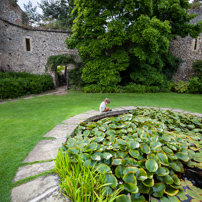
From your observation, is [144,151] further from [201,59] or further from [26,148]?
[201,59]

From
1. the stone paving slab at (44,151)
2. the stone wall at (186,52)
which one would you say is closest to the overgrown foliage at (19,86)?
the stone paving slab at (44,151)

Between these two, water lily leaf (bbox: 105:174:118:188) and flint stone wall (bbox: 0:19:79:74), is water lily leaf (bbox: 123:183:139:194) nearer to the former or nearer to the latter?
water lily leaf (bbox: 105:174:118:188)

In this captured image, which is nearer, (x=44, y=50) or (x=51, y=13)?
(x=44, y=50)

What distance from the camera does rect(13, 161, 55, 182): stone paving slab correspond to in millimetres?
1322

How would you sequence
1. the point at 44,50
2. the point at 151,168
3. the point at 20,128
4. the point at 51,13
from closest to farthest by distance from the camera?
the point at 151,168, the point at 20,128, the point at 44,50, the point at 51,13

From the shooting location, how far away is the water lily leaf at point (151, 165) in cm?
140

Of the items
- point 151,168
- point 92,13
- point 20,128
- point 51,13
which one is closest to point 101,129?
point 151,168

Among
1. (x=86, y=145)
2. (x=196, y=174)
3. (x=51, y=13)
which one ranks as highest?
(x=51, y=13)

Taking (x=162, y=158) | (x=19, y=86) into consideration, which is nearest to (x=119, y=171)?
(x=162, y=158)

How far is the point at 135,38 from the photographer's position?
743 centimetres

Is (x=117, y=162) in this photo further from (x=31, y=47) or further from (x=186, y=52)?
(x=186, y=52)

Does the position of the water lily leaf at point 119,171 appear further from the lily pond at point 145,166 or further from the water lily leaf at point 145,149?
the water lily leaf at point 145,149

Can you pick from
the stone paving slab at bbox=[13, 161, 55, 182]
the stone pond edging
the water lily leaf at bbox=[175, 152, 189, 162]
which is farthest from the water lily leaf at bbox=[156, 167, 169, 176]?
the stone paving slab at bbox=[13, 161, 55, 182]

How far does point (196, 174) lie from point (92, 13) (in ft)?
28.8
